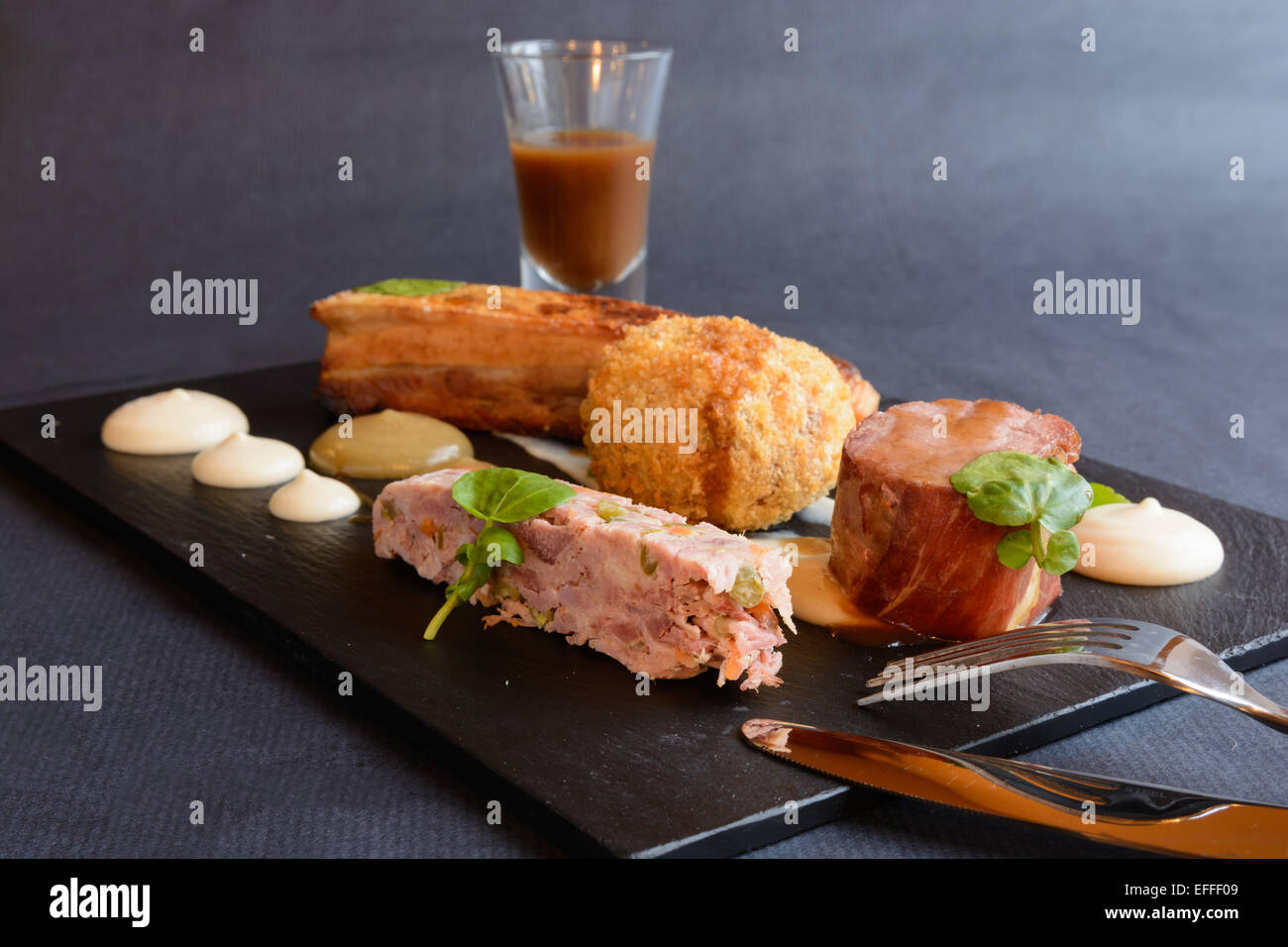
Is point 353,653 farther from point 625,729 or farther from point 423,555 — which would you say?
point 625,729

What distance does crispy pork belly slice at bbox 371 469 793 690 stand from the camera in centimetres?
338

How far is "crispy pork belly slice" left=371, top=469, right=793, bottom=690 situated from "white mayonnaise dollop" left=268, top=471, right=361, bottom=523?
774 mm

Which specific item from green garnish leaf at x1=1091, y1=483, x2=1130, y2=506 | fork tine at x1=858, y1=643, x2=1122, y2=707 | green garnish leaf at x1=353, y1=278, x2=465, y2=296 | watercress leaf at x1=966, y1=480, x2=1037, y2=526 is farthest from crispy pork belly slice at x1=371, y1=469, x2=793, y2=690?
green garnish leaf at x1=353, y1=278, x2=465, y2=296

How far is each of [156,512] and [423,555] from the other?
114 cm

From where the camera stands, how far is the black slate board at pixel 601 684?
2998 millimetres

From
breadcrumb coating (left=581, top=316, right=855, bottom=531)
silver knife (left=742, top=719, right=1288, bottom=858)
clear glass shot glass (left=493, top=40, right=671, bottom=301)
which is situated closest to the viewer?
silver knife (left=742, top=719, right=1288, bottom=858)

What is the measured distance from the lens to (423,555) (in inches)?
162

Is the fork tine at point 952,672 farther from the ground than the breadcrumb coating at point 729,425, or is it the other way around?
the breadcrumb coating at point 729,425

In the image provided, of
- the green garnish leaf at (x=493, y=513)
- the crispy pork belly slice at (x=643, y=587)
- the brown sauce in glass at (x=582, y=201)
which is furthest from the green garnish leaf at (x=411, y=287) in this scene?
the green garnish leaf at (x=493, y=513)

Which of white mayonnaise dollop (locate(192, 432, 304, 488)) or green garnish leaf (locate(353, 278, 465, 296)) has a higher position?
green garnish leaf (locate(353, 278, 465, 296))

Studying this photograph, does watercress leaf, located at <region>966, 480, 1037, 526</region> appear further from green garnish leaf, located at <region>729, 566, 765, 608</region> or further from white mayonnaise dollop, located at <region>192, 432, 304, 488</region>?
white mayonnaise dollop, located at <region>192, 432, 304, 488</region>

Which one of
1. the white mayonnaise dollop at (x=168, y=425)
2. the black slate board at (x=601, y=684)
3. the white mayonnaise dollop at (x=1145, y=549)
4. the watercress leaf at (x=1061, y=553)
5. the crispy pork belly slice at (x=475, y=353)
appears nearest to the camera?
the black slate board at (x=601, y=684)

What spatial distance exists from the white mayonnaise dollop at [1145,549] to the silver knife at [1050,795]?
127cm

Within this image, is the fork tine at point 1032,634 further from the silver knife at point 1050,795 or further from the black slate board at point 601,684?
the silver knife at point 1050,795
